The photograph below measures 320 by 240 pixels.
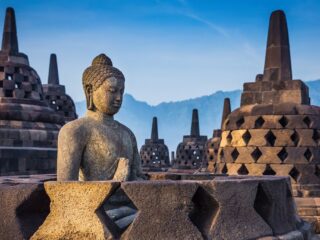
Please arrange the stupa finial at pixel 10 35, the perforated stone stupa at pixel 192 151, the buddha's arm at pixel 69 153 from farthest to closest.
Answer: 1. the perforated stone stupa at pixel 192 151
2. the stupa finial at pixel 10 35
3. the buddha's arm at pixel 69 153

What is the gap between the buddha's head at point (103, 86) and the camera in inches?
158

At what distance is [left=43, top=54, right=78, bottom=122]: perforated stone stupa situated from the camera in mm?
18531

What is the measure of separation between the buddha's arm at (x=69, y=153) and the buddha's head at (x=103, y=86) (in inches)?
15.2

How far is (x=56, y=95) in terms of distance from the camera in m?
18.6

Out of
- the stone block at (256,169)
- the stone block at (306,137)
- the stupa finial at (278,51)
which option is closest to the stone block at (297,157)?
the stone block at (306,137)

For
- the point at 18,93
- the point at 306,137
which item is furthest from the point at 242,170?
the point at 18,93

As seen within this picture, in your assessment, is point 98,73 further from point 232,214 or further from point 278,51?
point 278,51

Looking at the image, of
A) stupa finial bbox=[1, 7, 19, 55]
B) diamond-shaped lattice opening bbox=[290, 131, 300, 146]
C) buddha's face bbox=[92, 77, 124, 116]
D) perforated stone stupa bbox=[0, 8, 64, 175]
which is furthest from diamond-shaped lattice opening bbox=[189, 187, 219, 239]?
stupa finial bbox=[1, 7, 19, 55]

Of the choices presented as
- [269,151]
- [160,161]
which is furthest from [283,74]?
[160,161]

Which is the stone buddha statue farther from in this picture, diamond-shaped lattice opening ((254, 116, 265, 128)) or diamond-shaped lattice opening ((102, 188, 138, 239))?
diamond-shaped lattice opening ((254, 116, 265, 128))

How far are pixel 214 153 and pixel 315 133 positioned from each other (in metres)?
9.82

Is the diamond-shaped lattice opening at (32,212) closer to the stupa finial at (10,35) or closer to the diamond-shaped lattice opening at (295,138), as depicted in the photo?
the diamond-shaped lattice opening at (295,138)

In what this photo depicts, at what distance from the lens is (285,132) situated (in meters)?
7.56

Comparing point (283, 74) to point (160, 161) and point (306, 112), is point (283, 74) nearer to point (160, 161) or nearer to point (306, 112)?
point (306, 112)
